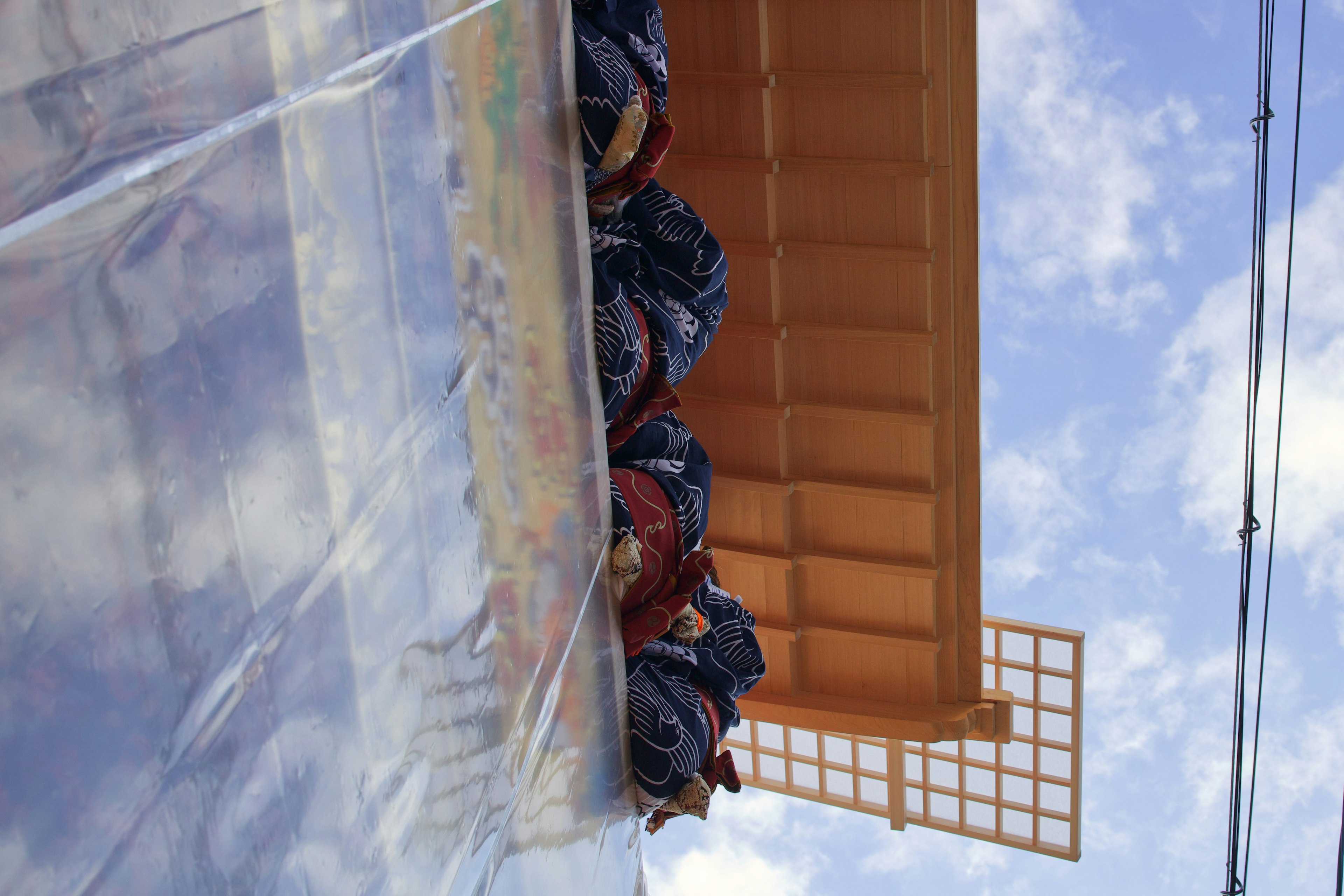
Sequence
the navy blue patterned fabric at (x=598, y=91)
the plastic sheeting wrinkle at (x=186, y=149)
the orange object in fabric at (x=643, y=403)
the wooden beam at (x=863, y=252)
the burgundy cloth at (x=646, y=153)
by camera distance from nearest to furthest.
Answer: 1. the plastic sheeting wrinkle at (x=186, y=149)
2. the navy blue patterned fabric at (x=598, y=91)
3. the burgundy cloth at (x=646, y=153)
4. the orange object in fabric at (x=643, y=403)
5. the wooden beam at (x=863, y=252)

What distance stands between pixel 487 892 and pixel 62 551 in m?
1.15

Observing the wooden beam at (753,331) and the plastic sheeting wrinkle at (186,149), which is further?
the wooden beam at (753,331)

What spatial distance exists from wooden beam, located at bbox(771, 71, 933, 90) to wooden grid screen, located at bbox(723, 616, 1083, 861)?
206 cm

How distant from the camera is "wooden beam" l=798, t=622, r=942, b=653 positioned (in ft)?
13.0

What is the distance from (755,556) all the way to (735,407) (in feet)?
1.82

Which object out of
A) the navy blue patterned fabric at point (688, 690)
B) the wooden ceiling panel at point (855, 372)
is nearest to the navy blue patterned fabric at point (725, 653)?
the navy blue patterned fabric at point (688, 690)

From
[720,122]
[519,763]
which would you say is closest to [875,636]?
[720,122]

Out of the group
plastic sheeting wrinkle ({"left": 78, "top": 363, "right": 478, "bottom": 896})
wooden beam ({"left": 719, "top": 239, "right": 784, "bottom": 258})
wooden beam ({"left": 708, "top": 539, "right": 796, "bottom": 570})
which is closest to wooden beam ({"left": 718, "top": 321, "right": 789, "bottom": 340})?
wooden beam ({"left": 719, "top": 239, "right": 784, "bottom": 258})

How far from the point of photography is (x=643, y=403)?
303cm

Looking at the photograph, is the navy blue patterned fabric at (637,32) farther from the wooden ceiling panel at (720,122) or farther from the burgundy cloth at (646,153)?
the wooden ceiling panel at (720,122)

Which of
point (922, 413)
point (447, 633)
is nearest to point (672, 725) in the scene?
point (447, 633)

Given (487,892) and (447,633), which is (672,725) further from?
(447,633)

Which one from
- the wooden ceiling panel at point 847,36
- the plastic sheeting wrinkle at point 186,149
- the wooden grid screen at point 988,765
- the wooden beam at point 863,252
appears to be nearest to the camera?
Answer: the plastic sheeting wrinkle at point 186,149

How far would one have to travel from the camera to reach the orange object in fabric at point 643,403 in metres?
2.99
